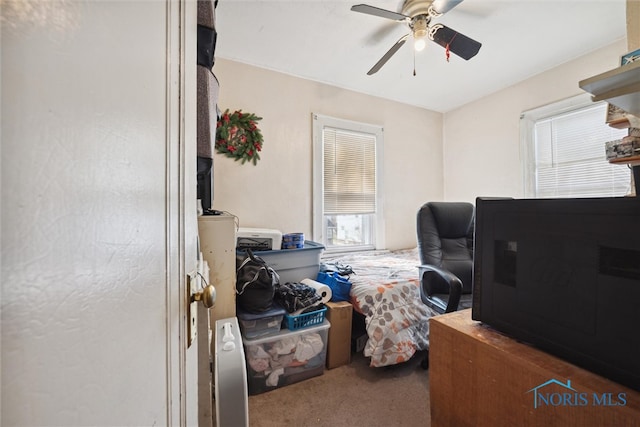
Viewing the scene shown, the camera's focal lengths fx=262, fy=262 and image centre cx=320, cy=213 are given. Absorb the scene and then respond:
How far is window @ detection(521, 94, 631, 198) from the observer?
247 cm

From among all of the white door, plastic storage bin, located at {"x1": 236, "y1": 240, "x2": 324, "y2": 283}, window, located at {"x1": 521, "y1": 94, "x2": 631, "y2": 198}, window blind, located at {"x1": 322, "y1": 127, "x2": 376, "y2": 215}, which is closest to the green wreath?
window blind, located at {"x1": 322, "y1": 127, "x2": 376, "y2": 215}

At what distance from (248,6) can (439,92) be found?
2.46m

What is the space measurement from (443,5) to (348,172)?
184cm

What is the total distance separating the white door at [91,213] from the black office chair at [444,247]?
1871 mm

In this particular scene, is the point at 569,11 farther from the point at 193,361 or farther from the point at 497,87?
the point at 193,361

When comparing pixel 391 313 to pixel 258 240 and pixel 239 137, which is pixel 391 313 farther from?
pixel 239 137

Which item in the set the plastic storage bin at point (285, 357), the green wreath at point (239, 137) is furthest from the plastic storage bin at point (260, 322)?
the green wreath at point (239, 137)

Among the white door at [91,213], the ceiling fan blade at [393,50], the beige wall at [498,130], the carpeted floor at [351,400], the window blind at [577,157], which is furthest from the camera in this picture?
the beige wall at [498,130]

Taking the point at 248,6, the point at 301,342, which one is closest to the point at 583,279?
the point at 301,342

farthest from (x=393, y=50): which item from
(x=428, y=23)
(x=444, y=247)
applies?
(x=444, y=247)

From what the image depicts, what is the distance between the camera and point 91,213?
0.27 m

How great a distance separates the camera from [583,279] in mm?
648

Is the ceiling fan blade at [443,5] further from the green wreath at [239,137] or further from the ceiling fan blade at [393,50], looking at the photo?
the green wreath at [239,137]

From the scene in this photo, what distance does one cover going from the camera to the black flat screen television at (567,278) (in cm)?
58
